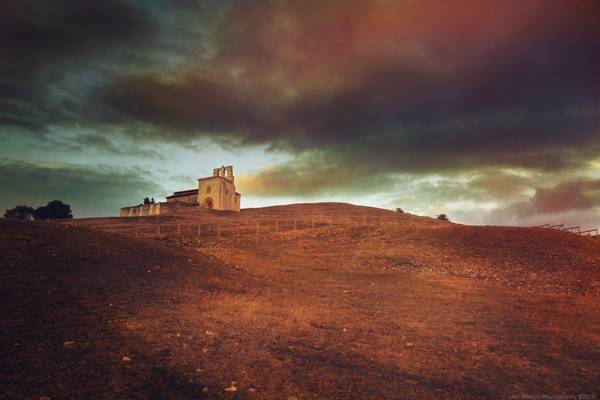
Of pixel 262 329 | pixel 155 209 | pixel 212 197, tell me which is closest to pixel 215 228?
pixel 155 209

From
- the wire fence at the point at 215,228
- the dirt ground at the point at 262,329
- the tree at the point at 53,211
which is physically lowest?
the dirt ground at the point at 262,329

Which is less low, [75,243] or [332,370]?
[75,243]

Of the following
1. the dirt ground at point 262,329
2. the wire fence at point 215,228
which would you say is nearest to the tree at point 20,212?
the wire fence at point 215,228

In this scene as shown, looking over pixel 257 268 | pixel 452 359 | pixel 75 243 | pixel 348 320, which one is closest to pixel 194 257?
pixel 257 268

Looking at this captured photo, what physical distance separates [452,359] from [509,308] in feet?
30.3

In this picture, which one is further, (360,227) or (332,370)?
(360,227)

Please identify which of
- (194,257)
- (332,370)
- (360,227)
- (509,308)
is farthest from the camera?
(360,227)

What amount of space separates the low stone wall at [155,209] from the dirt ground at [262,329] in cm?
5351

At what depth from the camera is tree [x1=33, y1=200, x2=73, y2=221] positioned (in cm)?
8038

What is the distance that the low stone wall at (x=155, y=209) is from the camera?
7443 centimetres

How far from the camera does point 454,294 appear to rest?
70.2ft

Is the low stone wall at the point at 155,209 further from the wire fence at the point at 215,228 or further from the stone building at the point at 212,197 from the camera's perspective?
the wire fence at the point at 215,228

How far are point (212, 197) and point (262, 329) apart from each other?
77.1m

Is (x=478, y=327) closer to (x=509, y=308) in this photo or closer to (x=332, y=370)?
(x=509, y=308)
